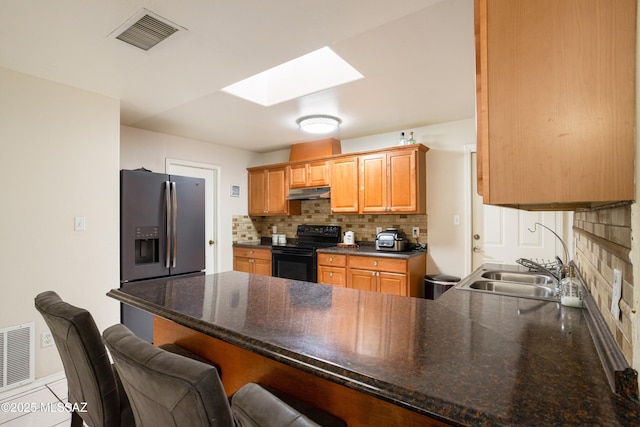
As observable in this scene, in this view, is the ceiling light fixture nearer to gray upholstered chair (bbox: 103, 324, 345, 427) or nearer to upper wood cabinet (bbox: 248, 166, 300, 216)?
upper wood cabinet (bbox: 248, 166, 300, 216)

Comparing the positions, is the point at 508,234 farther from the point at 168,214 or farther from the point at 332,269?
the point at 168,214

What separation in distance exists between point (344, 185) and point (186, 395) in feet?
11.9

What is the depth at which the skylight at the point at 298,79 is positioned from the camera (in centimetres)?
264

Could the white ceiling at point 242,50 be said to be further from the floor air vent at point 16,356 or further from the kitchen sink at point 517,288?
the floor air vent at point 16,356

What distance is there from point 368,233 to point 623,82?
3675 millimetres

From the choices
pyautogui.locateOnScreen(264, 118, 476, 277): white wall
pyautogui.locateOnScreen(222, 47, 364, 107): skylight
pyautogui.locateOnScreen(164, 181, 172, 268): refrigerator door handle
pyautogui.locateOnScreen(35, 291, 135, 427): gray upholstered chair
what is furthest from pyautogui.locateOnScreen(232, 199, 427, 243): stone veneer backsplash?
pyautogui.locateOnScreen(35, 291, 135, 427): gray upholstered chair

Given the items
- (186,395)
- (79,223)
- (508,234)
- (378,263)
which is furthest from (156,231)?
(508,234)

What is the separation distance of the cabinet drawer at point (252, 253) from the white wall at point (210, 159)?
0.14 metres

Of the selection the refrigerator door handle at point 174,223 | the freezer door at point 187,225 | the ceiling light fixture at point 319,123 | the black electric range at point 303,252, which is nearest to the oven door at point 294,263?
the black electric range at point 303,252

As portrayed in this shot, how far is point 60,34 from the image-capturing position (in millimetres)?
1854

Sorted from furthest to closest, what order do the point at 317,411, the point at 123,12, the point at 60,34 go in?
1. the point at 60,34
2. the point at 123,12
3. the point at 317,411

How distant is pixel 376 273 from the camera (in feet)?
11.7

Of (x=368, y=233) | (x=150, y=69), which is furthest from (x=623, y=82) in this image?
(x=368, y=233)

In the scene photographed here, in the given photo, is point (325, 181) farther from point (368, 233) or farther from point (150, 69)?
point (150, 69)
